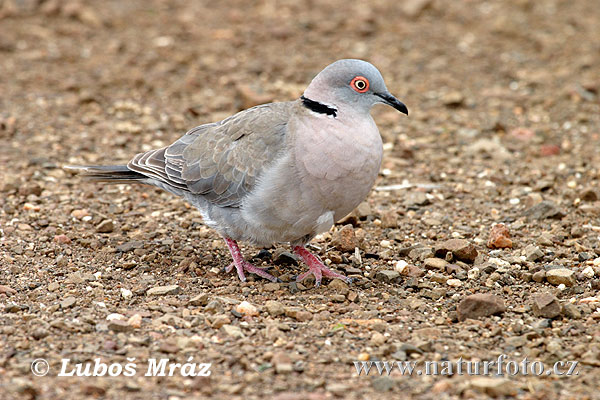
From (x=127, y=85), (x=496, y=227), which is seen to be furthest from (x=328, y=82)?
(x=127, y=85)

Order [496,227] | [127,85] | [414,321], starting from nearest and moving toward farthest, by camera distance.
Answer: [414,321] → [496,227] → [127,85]

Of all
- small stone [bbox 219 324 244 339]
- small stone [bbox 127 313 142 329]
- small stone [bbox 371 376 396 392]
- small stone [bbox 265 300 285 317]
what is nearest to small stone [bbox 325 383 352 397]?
small stone [bbox 371 376 396 392]

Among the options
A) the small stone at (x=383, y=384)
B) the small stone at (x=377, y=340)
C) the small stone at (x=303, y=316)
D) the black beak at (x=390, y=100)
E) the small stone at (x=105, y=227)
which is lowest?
the small stone at (x=105, y=227)

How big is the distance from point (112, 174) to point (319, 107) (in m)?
1.73

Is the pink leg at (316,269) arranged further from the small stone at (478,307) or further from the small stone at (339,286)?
the small stone at (478,307)

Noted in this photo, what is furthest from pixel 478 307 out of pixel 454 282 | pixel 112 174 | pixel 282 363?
pixel 112 174

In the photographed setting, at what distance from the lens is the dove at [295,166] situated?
15.1 feet

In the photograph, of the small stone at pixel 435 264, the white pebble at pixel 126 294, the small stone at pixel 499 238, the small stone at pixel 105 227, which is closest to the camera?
the white pebble at pixel 126 294

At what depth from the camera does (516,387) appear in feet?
12.0

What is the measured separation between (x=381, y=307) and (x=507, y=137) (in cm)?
353

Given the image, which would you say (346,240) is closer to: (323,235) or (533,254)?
(323,235)

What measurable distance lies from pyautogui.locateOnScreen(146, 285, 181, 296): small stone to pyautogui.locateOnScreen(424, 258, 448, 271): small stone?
164cm

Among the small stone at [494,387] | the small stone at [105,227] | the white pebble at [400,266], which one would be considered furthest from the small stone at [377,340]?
the small stone at [105,227]

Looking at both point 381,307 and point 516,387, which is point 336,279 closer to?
point 381,307
